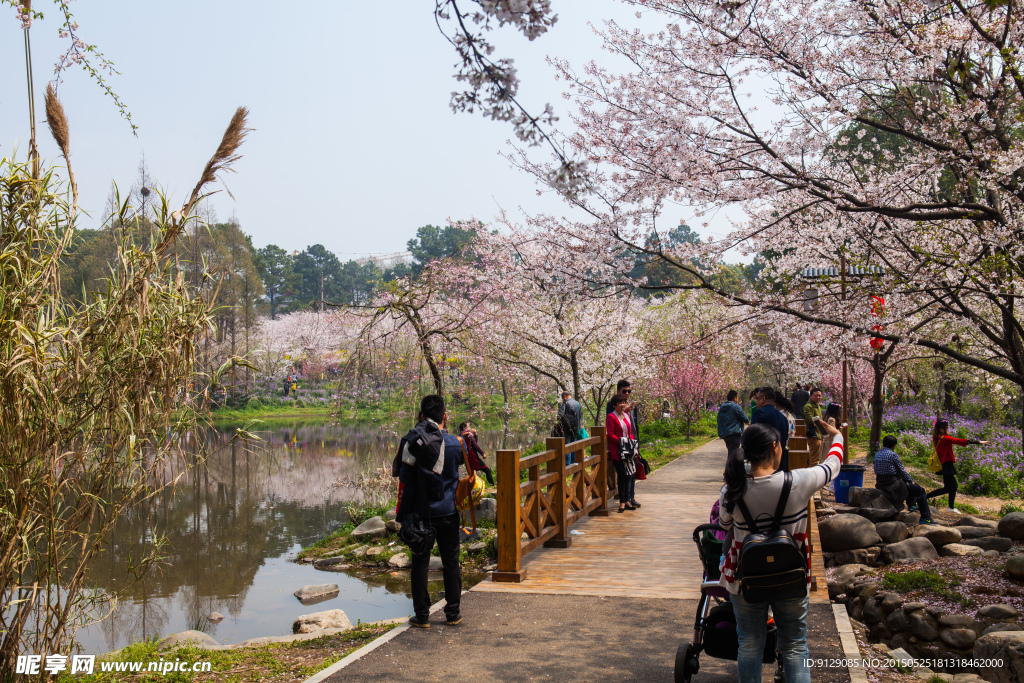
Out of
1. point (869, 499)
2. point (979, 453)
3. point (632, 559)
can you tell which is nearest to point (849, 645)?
point (632, 559)

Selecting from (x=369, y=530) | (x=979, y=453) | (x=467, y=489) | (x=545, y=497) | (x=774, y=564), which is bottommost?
(x=369, y=530)

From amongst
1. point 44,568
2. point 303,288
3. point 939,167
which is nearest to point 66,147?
point 44,568

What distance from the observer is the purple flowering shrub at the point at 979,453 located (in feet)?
42.5

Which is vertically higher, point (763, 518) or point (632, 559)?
point (763, 518)

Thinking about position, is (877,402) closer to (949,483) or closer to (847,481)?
(949,483)

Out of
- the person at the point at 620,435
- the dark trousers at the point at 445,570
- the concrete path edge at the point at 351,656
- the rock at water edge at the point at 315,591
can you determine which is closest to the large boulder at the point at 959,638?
the person at the point at 620,435

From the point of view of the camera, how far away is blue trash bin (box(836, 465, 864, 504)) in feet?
37.7

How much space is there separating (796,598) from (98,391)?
13.0 ft

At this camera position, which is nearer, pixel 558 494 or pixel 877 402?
pixel 558 494

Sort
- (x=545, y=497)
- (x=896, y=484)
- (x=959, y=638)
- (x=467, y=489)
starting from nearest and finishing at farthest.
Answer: (x=959, y=638) < (x=467, y=489) < (x=545, y=497) < (x=896, y=484)

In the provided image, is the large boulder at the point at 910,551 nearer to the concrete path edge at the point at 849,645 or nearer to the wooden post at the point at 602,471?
the wooden post at the point at 602,471

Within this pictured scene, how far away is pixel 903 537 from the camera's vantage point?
9.52 m

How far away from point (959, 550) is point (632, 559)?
166 inches

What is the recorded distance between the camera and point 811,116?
717 centimetres
